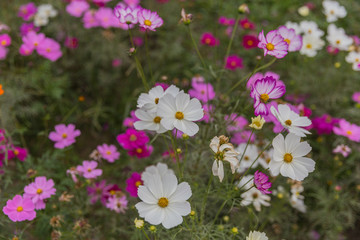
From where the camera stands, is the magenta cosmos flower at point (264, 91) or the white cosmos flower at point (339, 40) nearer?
the magenta cosmos flower at point (264, 91)

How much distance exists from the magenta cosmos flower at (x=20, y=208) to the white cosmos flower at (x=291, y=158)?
38.1 inches

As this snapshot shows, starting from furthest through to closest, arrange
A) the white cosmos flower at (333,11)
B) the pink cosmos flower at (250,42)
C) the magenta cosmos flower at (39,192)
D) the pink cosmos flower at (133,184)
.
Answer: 1. the white cosmos flower at (333,11)
2. the pink cosmos flower at (250,42)
3. the pink cosmos flower at (133,184)
4. the magenta cosmos flower at (39,192)

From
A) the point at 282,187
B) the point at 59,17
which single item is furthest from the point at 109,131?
the point at 282,187

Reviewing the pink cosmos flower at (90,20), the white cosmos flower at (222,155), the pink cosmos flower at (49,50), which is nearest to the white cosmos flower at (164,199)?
the white cosmos flower at (222,155)

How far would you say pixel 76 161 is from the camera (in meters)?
2.15

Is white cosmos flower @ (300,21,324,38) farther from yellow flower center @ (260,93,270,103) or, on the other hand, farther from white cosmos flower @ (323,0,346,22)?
yellow flower center @ (260,93,270,103)

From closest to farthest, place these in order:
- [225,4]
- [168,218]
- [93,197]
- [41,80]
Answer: [168,218], [93,197], [41,80], [225,4]

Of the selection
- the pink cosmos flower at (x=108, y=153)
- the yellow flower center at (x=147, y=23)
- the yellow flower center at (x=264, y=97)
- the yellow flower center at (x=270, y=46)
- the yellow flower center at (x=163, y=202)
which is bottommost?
the pink cosmos flower at (x=108, y=153)

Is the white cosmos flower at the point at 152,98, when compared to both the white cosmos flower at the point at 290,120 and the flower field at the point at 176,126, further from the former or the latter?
the white cosmos flower at the point at 290,120

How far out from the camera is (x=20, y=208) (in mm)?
1397

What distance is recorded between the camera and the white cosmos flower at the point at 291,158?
48.3 inches

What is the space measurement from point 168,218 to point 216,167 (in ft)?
0.77

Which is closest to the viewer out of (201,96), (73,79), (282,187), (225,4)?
(282,187)

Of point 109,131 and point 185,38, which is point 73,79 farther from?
point 185,38
